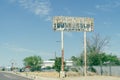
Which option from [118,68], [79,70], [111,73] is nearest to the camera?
[118,68]

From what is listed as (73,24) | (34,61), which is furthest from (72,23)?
(34,61)

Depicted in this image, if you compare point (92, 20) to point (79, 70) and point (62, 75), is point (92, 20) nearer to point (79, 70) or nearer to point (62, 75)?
point (62, 75)

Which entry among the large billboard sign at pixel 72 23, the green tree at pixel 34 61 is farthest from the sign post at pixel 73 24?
the green tree at pixel 34 61

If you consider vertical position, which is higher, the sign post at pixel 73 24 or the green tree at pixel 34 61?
the sign post at pixel 73 24

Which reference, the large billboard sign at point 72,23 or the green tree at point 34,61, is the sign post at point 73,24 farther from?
the green tree at point 34,61

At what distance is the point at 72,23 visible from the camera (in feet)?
217

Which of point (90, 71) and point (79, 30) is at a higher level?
point (79, 30)

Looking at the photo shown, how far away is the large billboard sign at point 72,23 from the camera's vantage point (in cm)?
6512

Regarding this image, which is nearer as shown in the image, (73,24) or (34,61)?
(73,24)

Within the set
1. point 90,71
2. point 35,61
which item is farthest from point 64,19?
point 35,61

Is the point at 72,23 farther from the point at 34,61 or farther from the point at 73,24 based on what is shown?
the point at 34,61

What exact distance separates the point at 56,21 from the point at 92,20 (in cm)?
747

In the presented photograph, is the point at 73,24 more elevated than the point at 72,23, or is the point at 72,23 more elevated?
the point at 72,23

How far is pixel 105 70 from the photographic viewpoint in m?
67.1
